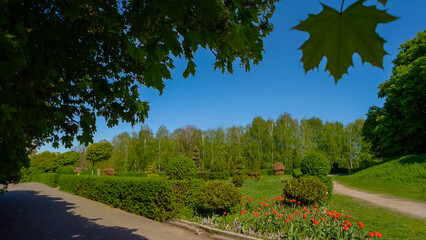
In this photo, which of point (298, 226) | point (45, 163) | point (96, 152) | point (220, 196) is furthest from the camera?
point (45, 163)

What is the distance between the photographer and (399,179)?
15.9 metres

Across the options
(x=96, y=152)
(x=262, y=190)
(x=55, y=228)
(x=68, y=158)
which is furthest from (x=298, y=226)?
(x=68, y=158)

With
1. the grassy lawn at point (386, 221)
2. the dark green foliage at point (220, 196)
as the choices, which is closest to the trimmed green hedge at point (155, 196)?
the dark green foliage at point (220, 196)

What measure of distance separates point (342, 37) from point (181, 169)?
957 centimetres

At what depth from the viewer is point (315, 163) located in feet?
37.1

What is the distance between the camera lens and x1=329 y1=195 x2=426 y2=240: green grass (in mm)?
6015

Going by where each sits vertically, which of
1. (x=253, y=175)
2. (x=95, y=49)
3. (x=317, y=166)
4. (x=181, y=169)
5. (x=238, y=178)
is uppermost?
(x=95, y=49)

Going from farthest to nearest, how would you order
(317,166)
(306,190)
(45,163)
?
(45,163)
(317,166)
(306,190)

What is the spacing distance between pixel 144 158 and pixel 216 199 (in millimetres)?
42048

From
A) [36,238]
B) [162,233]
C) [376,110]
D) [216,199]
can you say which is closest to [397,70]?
[376,110]

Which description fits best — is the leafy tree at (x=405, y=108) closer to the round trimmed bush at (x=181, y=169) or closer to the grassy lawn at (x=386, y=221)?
the grassy lawn at (x=386, y=221)

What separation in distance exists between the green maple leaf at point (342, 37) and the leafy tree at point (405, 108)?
23478 mm

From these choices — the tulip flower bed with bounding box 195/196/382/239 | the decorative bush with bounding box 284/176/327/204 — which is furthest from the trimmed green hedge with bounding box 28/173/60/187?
the decorative bush with bounding box 284/176/327/204

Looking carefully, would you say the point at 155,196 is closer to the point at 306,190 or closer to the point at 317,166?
the point at 306,190
